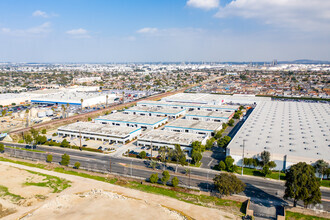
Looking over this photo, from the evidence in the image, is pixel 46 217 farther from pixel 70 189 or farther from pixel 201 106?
pixel 201 106

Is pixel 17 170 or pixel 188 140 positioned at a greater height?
pixel 188 140

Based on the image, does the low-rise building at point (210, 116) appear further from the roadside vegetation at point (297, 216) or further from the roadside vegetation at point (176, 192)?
the roadside vegetation at point (297, 216)

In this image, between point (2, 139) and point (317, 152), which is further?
point (2, 139)

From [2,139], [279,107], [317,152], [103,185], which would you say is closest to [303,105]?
[279,107]

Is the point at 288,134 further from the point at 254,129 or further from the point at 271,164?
the point at 271,164

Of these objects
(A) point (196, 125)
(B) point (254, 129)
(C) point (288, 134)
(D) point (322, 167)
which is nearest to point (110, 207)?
(D) point (322, 167)

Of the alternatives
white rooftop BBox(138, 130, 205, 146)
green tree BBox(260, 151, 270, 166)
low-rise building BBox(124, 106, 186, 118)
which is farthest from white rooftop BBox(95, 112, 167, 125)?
green tree BBox(260, 151, 270, 166)

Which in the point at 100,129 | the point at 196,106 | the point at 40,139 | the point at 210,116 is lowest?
the point at 40,139
